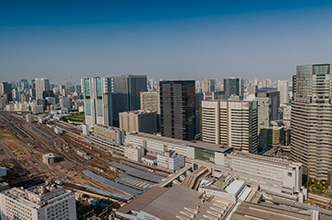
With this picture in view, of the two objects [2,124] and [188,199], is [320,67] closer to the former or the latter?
[188,199]

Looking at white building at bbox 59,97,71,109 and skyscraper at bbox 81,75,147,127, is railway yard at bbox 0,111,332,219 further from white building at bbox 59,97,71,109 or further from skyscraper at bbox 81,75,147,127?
white building at bbox 59,97,71,109

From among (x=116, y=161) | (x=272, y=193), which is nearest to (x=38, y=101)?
(x=116, y=161)

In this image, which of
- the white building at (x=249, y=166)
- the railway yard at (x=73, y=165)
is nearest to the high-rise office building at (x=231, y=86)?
the railway yard at (x=73, y=165)

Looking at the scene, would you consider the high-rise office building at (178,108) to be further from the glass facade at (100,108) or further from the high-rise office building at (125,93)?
the high-rise office building at (125,93)

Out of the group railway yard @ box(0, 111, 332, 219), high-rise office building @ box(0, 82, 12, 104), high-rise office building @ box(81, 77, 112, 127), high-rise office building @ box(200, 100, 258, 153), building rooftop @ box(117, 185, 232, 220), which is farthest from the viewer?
high-rise office building @ box(0, 82, 12, 104)

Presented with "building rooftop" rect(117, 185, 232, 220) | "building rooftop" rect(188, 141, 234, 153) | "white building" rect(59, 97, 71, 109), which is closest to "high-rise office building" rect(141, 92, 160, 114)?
"building rooftop" rect(188, 141, 234, 153)

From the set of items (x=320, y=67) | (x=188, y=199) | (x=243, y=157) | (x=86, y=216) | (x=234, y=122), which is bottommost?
(x=86, y=216)
